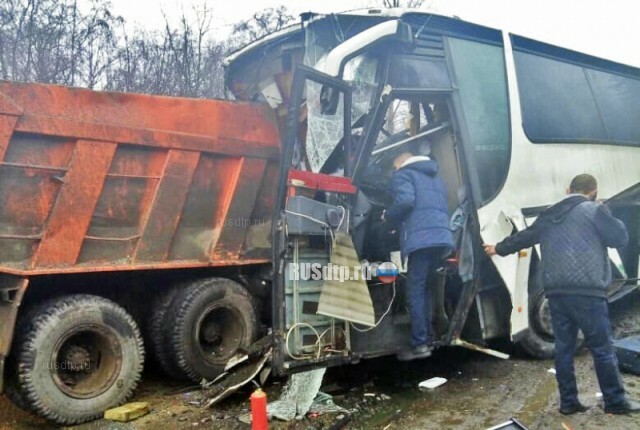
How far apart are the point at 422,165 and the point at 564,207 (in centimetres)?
106

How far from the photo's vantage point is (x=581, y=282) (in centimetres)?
364

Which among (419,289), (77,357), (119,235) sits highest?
(119,235)

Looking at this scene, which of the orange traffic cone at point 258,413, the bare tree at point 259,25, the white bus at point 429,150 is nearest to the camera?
the orange traffic cone at point 258,413

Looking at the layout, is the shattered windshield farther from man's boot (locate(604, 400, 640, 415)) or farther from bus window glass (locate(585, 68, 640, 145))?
bus window glass (locate(585, 68, 640, 145))

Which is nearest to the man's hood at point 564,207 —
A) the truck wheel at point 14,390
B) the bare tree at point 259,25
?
the truck wheel at point 14,390

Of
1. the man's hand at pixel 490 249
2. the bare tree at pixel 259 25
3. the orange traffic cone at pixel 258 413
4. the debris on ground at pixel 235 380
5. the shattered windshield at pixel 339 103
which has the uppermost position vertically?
the bare tree at pixel 259 25

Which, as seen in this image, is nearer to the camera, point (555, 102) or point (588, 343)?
point (588, 343)

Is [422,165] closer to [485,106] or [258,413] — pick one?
[485,106]

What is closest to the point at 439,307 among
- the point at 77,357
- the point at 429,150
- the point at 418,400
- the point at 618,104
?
the point at 418,400

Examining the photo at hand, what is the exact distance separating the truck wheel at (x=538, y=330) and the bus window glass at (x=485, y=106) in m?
1.15

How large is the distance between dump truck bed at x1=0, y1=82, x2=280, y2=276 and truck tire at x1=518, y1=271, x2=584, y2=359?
2458 mm

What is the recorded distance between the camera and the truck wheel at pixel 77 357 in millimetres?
3676

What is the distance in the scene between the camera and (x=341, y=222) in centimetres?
396

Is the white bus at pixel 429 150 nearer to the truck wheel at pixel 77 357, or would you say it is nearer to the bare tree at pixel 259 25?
the truck wheel at pixel 77 357
